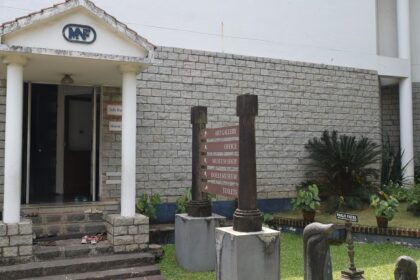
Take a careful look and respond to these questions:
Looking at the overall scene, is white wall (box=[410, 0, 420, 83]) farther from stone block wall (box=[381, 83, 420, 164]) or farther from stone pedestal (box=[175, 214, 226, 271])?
stone pedestal (box=[175, 214, 226, 271])

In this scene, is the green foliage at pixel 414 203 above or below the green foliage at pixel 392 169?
below

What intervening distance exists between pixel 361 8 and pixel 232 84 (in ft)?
13.4

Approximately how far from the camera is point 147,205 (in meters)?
7.97

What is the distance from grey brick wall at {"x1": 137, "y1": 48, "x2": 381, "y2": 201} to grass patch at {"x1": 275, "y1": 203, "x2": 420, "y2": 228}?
2.33ft

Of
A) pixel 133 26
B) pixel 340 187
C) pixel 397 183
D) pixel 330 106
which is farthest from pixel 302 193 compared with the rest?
pixel 133 26

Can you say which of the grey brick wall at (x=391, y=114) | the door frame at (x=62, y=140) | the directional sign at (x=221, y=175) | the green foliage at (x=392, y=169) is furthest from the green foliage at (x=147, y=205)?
the grey brick wall at (x=391, y=114)

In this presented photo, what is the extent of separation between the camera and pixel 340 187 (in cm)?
991

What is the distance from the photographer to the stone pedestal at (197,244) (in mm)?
6578

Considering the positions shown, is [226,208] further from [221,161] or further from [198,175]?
[221,161]

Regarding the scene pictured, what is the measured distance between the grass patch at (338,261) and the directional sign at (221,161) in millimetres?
1517

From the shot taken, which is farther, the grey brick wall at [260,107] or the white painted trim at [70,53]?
the grey brick wall at [260,107]

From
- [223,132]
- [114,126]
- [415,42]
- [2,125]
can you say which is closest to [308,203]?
[223,132]

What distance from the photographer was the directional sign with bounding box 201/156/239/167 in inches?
221

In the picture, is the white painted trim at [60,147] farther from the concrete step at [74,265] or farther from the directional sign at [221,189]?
the directional sign at [221,189]
